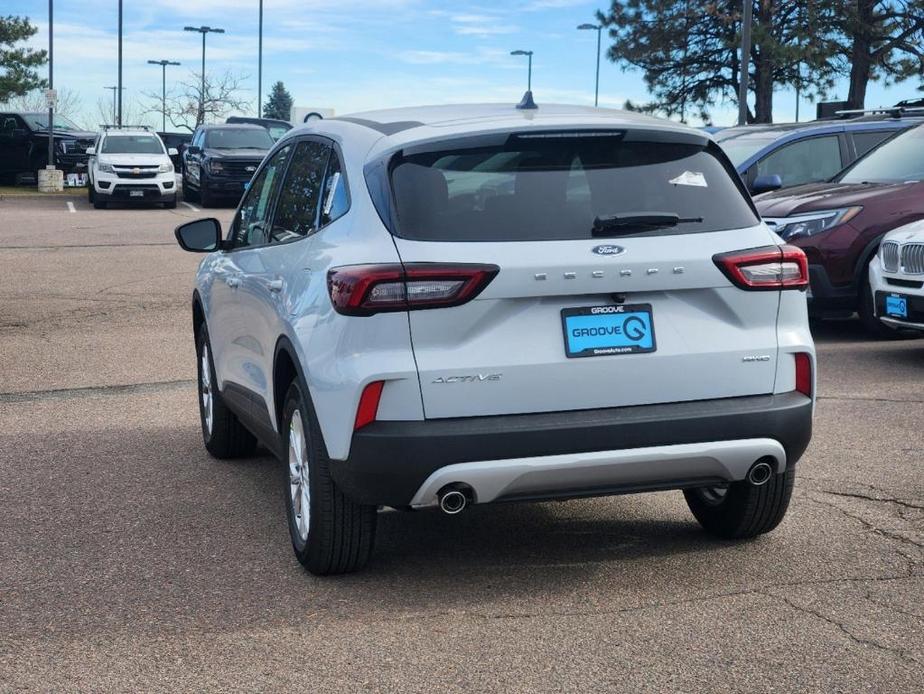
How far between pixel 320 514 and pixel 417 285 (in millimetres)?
959

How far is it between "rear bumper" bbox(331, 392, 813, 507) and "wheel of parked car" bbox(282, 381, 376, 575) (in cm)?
18

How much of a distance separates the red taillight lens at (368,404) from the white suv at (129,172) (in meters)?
30.0

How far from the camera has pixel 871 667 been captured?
4211 mm

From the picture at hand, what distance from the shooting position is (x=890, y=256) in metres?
10.6

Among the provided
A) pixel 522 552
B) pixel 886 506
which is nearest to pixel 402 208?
pixel 522 552

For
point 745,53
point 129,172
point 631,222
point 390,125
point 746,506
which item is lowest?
point 746,506

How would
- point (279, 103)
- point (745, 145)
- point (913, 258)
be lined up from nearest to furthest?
point (913, 258) → point (745, 145) → point (279, 103)

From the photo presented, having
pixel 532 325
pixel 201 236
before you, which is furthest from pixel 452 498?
pixel 201 236

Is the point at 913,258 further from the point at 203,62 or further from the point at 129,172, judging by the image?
the point at 203,62

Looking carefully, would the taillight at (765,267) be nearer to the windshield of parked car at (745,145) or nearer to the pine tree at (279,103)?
the windshield of parked car at (745,145)

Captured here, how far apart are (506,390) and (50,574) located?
6.30ft

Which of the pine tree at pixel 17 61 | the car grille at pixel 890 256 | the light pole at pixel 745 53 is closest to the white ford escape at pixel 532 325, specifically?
the car grille at pixel 890 256

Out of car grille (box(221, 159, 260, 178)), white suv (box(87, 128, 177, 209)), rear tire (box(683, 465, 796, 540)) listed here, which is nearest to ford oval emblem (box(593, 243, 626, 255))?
rear tire (box(683, 465, 796, 540))

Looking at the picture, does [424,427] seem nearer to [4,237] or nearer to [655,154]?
[655,154]
